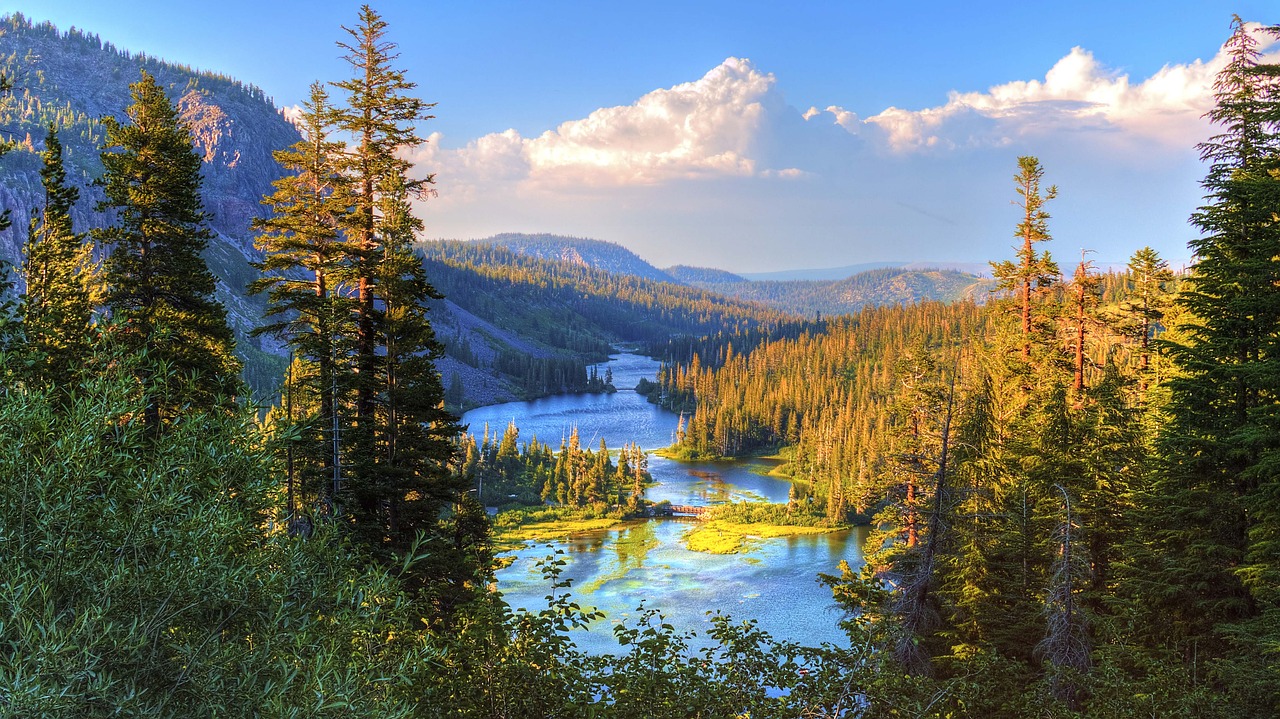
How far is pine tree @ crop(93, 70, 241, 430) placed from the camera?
18.2 meters

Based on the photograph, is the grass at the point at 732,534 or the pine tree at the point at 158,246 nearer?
the pine tree at the point at 158,246

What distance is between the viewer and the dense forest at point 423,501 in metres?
7.15

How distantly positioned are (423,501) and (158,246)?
10.7 m

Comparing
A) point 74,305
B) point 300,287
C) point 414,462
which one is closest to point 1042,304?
point 414,462

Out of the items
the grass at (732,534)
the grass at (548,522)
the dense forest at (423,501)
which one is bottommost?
the grass at (548,522)

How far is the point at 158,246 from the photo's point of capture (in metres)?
19.2

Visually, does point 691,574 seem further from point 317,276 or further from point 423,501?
point 317,276

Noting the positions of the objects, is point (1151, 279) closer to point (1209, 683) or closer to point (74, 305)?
point (1209, 683)

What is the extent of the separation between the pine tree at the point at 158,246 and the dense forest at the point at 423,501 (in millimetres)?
95

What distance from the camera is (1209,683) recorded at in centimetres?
1405

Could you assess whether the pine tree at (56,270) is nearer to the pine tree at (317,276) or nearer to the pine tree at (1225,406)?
the pine tree at (317,276)

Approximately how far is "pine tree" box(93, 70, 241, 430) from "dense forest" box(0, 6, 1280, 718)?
0.10m

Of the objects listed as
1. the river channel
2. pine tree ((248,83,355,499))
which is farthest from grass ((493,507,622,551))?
pine tree ((248,83,355,499))

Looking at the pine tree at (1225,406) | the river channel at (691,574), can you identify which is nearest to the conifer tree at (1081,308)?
the pine tree at (1225,406)
